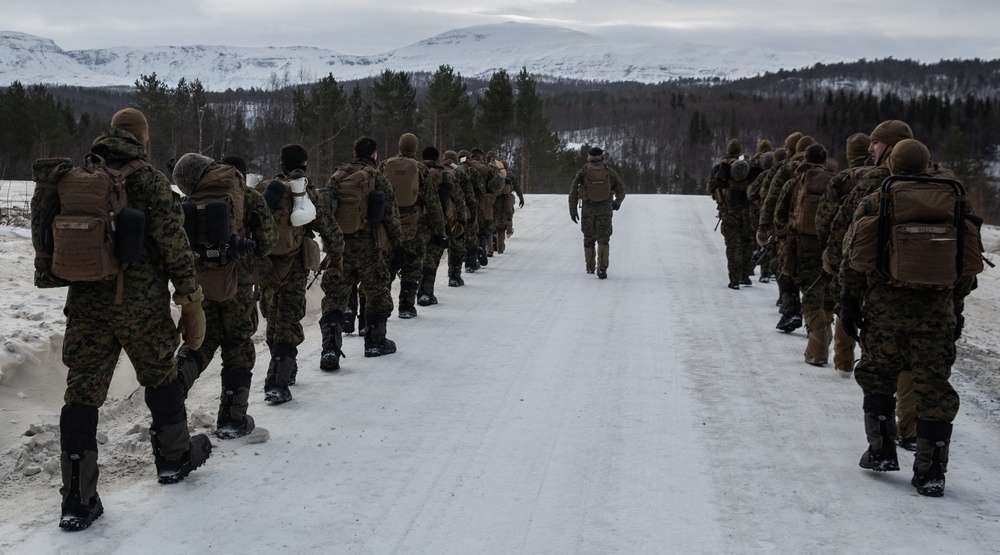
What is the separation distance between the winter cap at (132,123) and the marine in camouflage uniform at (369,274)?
3.36 m

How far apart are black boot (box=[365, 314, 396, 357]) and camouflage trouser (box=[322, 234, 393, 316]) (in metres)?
0.08

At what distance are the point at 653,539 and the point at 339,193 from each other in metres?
5.10

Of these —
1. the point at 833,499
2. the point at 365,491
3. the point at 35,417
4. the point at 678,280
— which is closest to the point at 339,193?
the point at 35,417

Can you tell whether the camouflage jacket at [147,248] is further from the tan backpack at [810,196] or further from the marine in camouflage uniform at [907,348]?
the tan backpack at [810,196]

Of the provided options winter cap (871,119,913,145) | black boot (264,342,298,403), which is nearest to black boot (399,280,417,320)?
black boot (264,342,298,403)

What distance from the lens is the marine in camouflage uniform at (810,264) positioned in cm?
867

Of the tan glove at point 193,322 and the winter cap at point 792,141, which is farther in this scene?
the winter cap at point 792,141

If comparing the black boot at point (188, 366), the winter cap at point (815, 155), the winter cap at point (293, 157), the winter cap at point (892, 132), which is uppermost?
the winter cap at point (892, 132)

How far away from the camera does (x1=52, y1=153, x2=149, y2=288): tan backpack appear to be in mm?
4406

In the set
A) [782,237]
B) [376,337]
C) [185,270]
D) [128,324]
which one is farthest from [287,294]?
[782,237]

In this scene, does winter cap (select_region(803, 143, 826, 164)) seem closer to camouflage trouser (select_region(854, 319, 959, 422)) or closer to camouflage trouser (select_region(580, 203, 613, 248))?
camouflage trouser (select_region(854, 319, 959, 422))

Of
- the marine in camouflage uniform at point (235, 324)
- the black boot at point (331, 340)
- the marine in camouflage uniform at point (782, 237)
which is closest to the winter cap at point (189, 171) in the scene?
the marine in camouflage uniform at point (235, 324)

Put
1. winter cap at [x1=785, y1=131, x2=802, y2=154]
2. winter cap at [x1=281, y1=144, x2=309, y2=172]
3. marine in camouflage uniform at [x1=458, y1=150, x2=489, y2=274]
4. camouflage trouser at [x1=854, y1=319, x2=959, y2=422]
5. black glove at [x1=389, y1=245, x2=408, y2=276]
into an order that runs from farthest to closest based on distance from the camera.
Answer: marine in camouflage uniform at [x1=458, y1=150, x2=489, y2=274] → winter cap at [x1=785, y1=131, x2=802, y2=154] → black glove at [x1=389, y1=245, x2=408, y2=276] → winter cap at [x1=281, y1=144, x2=309, y2=172] → camouflage trouser at [x1=854, y1=319, x2=959, y2=422]

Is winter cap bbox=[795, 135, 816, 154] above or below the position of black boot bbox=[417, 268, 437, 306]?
above
